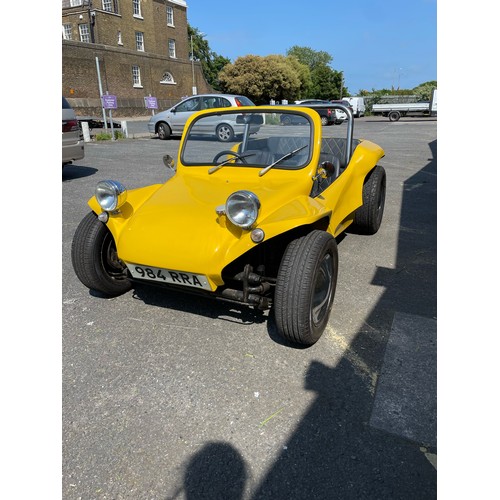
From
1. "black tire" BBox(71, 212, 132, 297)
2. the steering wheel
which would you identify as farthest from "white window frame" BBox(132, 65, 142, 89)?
"black tire" BBox(71, 212, 132, 297)

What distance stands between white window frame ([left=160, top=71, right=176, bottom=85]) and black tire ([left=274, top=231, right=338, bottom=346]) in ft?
128

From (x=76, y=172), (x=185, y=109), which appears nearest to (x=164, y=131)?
(x=185, y=109)

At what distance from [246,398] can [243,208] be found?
3.81 feet

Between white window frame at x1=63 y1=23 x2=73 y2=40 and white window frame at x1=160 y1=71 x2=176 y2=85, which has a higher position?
white window frame at x1=63 y1=23 x2=73 y2=40

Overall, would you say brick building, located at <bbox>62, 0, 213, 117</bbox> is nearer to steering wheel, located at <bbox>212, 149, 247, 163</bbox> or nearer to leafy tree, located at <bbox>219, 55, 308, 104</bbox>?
leafy tree, located at <bbox>219, 55, 308, 104</bbox>

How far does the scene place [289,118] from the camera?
3.49 meters

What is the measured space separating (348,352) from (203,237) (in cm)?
126

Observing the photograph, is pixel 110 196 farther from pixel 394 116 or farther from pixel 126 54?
pixel 126 54

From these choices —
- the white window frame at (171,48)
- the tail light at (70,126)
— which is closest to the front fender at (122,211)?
the tail light at (70,126)

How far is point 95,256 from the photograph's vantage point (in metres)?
3.00

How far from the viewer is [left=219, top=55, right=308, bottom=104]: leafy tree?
39.6 m

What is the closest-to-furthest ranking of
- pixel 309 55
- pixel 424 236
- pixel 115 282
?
pixel 115 282
pixel 424 236
pixel 309 55

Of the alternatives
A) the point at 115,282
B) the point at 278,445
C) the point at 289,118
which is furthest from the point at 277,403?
the point at 289,118
